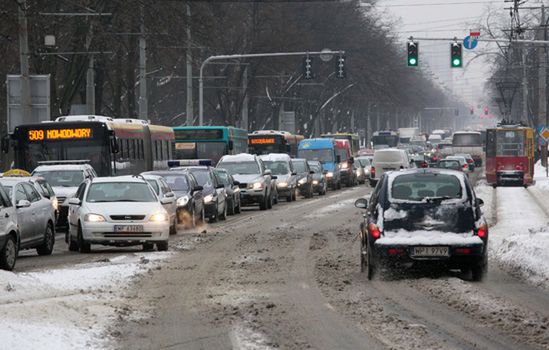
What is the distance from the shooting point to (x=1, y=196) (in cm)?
2145

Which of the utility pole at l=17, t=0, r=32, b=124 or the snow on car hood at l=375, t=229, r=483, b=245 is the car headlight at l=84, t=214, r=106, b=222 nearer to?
the snow on car hood at l=375, t=229, r=483, b=245

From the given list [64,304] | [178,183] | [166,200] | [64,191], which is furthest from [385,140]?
[64,304]

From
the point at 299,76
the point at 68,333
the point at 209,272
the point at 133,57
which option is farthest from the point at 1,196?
the point at 299,76

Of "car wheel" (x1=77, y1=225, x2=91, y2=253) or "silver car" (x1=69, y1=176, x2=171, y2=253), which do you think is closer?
"silver car" (x1=69, y1=176, x2=171, y2=253)

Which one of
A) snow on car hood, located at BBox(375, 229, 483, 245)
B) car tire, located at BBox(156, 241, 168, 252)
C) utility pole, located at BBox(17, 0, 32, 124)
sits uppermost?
utility pole, located at BBox(17, 0, 32, 124)

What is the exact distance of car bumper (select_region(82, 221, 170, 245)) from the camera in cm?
2486

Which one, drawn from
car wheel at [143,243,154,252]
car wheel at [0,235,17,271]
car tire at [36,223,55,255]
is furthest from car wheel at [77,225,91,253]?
car wheel at [0,235,17,271]

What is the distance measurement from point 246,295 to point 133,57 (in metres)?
42.3

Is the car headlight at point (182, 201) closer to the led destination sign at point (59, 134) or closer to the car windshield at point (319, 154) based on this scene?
the led destination sign at point (59, 134)

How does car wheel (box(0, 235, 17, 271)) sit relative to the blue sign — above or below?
below

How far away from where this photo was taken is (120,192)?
2638 centimetres

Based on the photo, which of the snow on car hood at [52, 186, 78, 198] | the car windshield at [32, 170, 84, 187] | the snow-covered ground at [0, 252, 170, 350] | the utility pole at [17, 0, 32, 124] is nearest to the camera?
the snow-covered ground at [0, 252, 170, 350]

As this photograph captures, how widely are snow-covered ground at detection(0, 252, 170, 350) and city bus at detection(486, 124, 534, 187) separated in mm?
45387

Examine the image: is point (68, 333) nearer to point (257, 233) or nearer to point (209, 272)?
point (209, 272)
